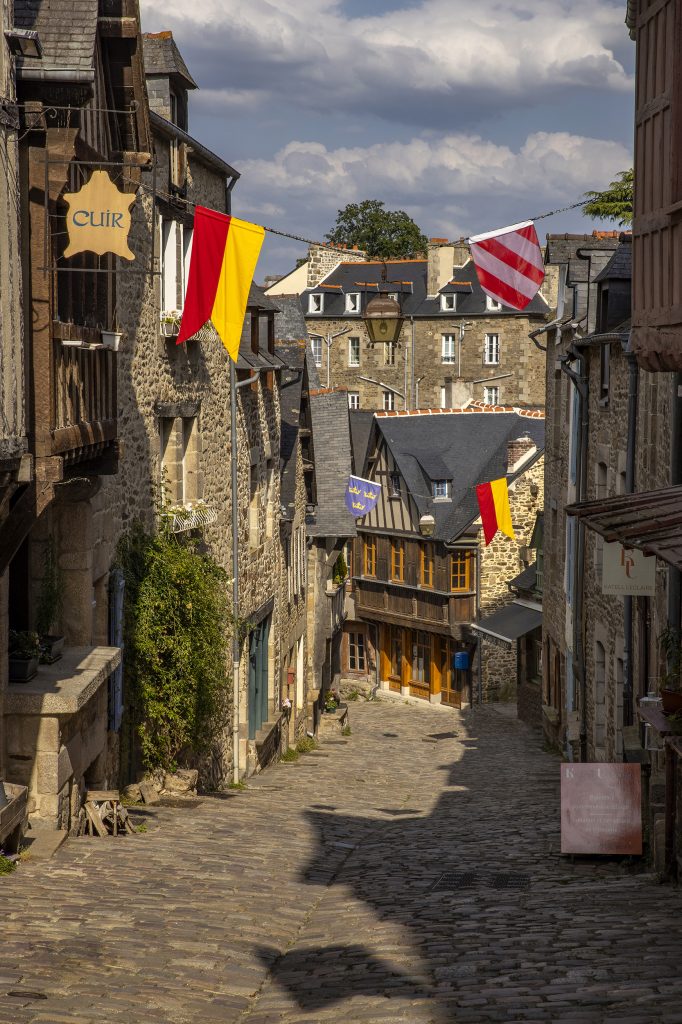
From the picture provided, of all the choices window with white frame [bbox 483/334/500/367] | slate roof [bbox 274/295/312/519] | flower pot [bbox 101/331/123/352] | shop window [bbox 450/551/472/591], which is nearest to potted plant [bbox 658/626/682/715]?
flower pot [bbox 101/331/123/352]

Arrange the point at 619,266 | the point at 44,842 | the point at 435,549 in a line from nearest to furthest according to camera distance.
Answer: the point at 44,842 → the point at 619,266 → the point at 435,549

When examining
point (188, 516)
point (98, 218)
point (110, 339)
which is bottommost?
point (188, 516)

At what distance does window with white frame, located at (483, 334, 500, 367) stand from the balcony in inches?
715

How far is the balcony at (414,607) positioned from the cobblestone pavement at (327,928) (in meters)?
22.7

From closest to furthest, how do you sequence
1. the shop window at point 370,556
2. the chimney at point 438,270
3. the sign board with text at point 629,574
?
the sign board with text at point 629,574, the shop window at point 370,556, the chimney at point 438,270

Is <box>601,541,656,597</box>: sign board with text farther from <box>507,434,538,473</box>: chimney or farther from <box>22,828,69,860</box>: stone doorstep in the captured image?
<box>507,434,538,473</box>: chimney

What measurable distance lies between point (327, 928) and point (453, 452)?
101ft

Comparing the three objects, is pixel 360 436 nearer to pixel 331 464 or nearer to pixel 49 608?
pixel 331 464

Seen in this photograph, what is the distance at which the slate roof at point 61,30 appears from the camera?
8.13 metres

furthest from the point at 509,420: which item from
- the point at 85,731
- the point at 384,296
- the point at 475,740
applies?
the point at 85,731

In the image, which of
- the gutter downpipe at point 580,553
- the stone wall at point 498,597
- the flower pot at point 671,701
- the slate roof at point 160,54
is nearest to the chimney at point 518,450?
the stone wall at point 498,597

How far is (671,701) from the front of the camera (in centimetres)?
852

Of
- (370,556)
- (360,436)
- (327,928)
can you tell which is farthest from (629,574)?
(360,436)

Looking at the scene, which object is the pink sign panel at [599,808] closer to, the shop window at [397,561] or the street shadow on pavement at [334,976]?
the street shadow on pavement at [334,976]
